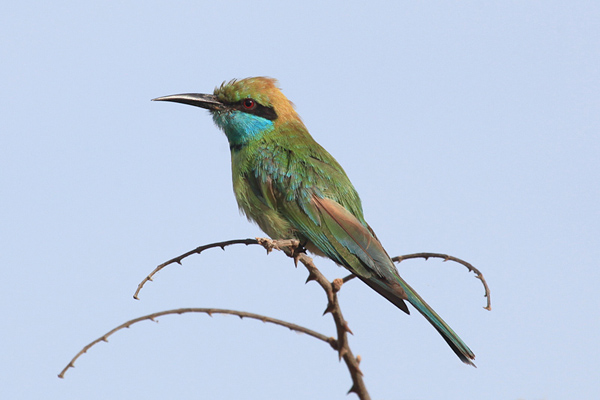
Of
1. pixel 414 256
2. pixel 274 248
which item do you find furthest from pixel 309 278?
pixel 414 256

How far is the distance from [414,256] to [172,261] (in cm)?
108

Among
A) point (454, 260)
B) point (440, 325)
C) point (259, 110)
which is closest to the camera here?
point (454, 260)

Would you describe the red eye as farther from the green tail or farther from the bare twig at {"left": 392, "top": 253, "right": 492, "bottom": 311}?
the bare twig at {"left": 392, "top": 253, "right": 492, "bottom": 311}

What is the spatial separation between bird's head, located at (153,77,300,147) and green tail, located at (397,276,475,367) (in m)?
1.73

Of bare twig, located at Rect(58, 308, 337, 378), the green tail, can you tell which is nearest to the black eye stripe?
the green tail

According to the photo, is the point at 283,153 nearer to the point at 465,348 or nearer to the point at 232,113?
the point at 232,113

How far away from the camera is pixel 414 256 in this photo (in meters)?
3.07

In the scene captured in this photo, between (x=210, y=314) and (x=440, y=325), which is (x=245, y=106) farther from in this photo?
(x=210, y=314)

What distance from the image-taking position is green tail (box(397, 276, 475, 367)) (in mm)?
3930

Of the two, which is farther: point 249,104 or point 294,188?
point 249,104

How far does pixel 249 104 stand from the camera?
5.43 meters

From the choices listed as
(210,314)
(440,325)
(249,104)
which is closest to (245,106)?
(249,104)

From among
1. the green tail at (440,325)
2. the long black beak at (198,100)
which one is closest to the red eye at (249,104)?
the long black beak at (198,100)

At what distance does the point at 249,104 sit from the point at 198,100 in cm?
→ 43
